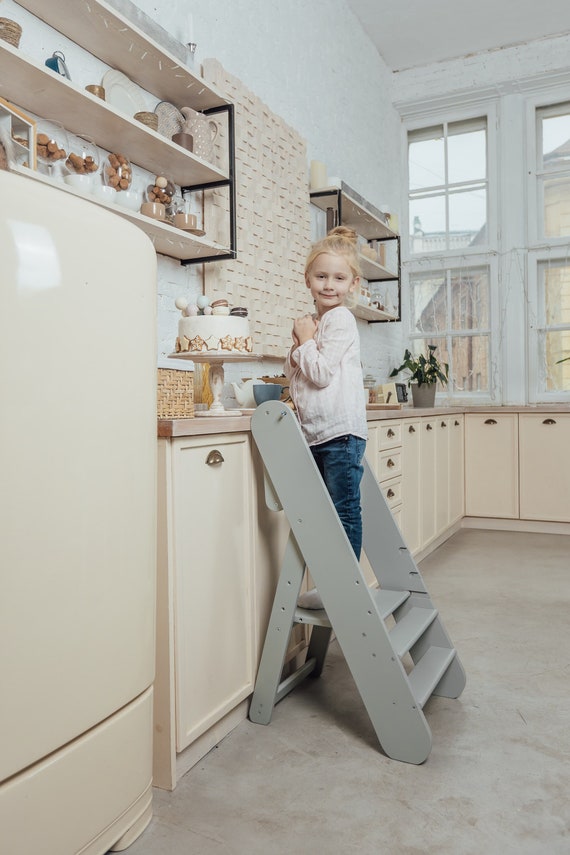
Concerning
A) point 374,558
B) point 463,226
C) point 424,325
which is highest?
point 463,226

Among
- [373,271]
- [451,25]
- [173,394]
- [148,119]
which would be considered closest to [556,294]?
[373,271]

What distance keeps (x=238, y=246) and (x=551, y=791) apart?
7.35ft

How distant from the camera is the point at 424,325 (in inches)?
209

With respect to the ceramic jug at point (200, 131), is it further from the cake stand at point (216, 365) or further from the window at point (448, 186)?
the window at point (448, 186)

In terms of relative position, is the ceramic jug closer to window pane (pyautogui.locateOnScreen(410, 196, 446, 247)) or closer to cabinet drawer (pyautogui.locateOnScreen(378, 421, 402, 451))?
cabinet drawer (pyautogui.locateOnScreen(378, 421, 402, 451))

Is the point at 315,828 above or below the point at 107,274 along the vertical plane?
below

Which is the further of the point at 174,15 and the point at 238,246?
the point at 238,246

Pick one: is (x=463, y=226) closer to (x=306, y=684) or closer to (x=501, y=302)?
(x=501, y=302)

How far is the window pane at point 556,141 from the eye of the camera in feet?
16.1

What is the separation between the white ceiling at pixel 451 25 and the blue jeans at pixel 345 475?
3617 mm

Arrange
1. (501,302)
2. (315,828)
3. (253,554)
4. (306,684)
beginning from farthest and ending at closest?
(501,302), (306,684), (253,554), (315,828)

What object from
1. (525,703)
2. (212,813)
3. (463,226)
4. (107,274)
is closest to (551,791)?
(525,703)

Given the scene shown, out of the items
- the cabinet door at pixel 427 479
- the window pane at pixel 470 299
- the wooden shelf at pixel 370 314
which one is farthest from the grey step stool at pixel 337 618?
the window pane at pixel 470 299

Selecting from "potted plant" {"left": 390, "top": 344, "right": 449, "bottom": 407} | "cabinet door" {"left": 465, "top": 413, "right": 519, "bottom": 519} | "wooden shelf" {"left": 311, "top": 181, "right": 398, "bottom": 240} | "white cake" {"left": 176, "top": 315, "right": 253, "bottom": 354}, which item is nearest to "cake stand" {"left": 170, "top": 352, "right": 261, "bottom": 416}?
"white cake" {"left": 176, "top": 315, "right": 253, "bottom": 354}
